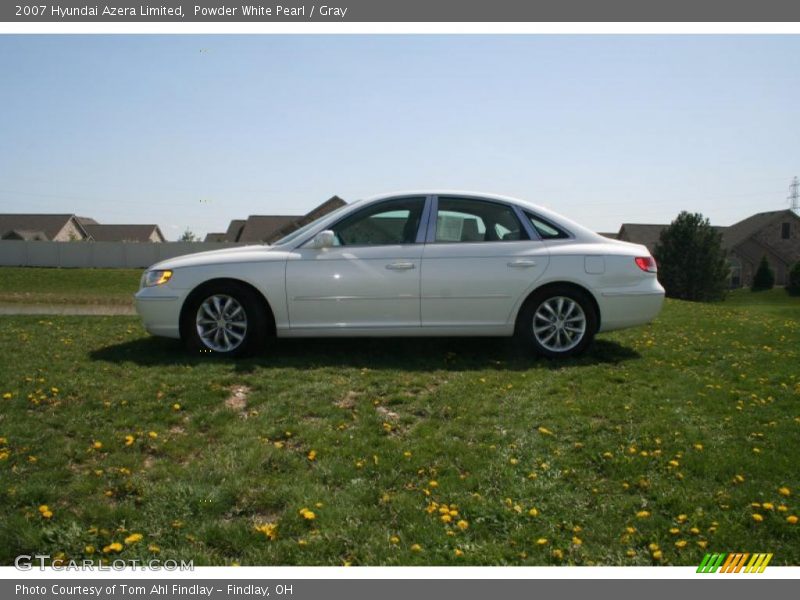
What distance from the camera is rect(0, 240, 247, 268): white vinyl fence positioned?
4119cm

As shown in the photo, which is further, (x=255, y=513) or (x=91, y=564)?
(x=255, y=513)

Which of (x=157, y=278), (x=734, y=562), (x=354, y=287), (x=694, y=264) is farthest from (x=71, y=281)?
(x=694, y=264)

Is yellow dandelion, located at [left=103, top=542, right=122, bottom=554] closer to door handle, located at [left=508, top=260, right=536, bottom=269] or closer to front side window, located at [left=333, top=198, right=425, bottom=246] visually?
front side window, located at [left=333, top=198, right=425, bottom=246]

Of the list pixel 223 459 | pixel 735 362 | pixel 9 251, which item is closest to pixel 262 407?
pixel 223 459

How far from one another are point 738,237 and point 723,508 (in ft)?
213

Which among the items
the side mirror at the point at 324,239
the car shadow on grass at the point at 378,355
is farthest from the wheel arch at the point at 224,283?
the side mirror at the point at 324,239

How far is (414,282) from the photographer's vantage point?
6125 mm

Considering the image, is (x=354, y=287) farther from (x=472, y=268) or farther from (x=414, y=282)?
(x=472, y=268)

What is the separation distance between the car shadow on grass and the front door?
15.8 inches

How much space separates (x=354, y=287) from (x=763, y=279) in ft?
188

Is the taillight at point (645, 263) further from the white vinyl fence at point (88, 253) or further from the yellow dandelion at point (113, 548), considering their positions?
the white vinyl fence at point (88, 253)

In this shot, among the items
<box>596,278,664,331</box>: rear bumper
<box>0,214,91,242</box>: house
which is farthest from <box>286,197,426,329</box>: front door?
<box>0,214,91,242</box>: house

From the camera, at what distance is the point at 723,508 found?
3.29 metres

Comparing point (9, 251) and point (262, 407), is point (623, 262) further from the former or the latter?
point (9, 251)
